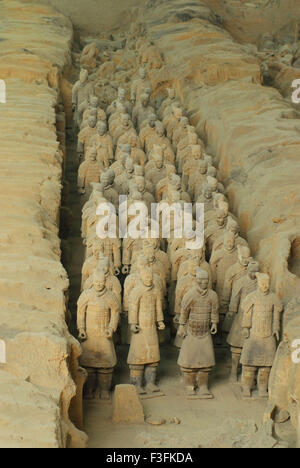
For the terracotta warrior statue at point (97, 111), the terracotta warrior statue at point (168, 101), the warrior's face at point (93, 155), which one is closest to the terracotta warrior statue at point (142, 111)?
the terracotta warrior statue at point (168, 101)

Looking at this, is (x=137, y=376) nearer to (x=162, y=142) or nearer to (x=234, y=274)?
(x=234, y=274)

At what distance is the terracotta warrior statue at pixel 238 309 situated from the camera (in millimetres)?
9664

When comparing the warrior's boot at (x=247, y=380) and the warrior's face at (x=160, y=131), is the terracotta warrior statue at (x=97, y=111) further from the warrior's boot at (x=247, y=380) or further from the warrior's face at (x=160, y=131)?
the warrior's boot at (x=247, y=380)

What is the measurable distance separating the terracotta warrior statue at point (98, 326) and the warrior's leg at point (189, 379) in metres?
0.77

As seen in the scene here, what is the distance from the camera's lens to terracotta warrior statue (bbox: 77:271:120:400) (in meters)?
9.16

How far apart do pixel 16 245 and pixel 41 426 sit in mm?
3231

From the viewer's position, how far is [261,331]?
30.6ft

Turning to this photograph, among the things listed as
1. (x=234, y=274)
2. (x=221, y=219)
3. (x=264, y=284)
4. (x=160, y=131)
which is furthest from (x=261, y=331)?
(x=160, y=131)

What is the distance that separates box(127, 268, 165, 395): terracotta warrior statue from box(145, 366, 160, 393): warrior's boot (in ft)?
0.13

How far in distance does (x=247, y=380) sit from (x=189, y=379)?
59 cm

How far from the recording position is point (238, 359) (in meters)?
9.80

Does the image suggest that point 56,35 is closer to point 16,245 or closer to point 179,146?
point 179,146

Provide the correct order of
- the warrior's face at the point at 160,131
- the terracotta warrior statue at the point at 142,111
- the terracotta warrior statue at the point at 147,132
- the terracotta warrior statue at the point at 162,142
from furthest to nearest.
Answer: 1. the terracotta warrior statue at the point at 142,111
2. the terracotta warrior statue at the point at 147,132
3. the warrior's face at the point at 160,131
4. the terracotta warrior statue at the point at 162,142
